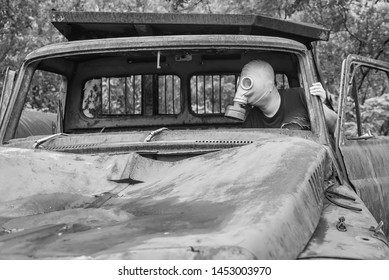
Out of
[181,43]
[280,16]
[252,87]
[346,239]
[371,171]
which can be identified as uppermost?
[181,43]

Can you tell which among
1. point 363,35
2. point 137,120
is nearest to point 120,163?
point 137,120

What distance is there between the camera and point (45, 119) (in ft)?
31.9

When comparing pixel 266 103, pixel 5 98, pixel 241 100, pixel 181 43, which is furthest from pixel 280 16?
pixel 5 98

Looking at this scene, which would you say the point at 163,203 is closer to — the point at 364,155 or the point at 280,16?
the point at 364,155

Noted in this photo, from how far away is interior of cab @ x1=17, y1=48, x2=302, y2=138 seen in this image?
4.99 metres

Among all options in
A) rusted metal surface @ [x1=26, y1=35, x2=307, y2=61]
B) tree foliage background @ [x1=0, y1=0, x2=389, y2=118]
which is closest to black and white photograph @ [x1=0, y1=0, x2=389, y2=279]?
rusted metal surface @ [x1=26, y1=35, x2=307, y2=61]

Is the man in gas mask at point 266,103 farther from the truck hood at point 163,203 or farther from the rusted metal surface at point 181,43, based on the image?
the truck hood at point 163,203

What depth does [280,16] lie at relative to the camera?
35.3ft

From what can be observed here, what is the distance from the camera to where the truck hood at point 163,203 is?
2016mm

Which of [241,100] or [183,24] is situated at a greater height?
[183,24]

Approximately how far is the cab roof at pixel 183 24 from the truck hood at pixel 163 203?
4.48 feet

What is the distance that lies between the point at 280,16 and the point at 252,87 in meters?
6.92

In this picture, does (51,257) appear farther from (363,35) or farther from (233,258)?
(363,35)

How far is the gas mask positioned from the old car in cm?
17
